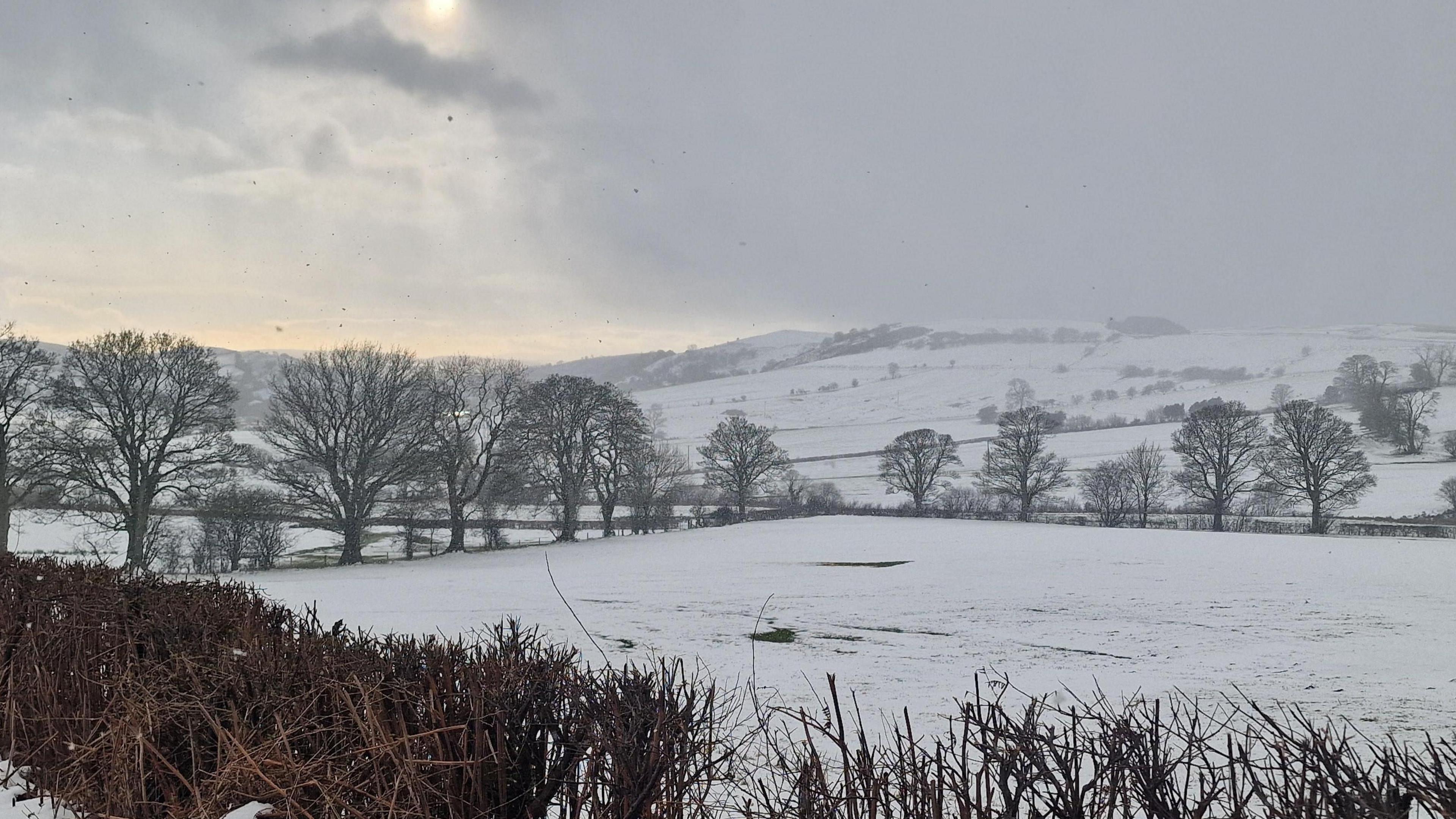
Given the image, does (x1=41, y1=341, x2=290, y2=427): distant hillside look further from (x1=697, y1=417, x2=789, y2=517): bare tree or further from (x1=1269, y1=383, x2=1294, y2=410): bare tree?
(x1=1269, y1=383, x2=1294, y2=410): bare tree

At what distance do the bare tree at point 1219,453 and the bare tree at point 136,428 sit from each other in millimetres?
63927

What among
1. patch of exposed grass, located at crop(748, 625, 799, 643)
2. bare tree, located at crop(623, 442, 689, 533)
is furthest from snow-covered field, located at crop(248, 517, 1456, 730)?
bare tree, located at crop(623, 442, 689, 533)

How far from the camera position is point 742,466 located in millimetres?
67438

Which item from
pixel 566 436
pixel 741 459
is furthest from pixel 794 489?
pixel 566 436

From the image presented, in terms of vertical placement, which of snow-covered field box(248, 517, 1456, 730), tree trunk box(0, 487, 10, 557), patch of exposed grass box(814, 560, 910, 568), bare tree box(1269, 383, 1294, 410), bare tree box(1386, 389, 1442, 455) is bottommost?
patch of exposed grass box(814, 560, 910, 568)

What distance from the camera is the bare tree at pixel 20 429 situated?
3309 centimetres

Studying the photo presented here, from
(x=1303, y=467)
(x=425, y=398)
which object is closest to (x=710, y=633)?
(x=425, y=398)

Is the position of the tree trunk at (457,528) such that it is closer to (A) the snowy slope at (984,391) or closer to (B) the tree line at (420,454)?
(B) the tree line at (420,454)

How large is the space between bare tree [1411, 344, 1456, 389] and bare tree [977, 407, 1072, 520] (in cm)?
6354

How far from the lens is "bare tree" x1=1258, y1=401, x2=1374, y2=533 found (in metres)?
54.3

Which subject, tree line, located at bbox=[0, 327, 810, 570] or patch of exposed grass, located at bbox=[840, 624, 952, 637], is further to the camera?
tree line, located at bbox=[0, 327, 810, 570]

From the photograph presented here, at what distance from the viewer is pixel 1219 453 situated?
6191 cm

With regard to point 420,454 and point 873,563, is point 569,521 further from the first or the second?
point 873,563

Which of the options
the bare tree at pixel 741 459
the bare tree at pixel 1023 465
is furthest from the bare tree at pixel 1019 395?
the bare tree at pixel 741 459
